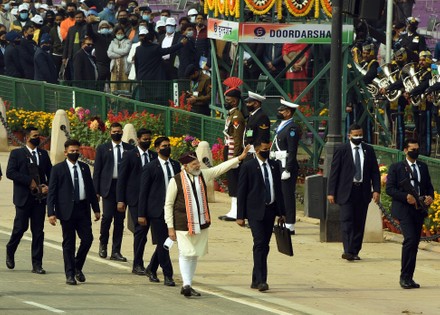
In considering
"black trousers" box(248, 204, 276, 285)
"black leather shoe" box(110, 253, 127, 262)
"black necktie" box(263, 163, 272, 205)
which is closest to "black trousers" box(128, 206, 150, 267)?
"black leather shoe" box(110, 253, 127, 262)

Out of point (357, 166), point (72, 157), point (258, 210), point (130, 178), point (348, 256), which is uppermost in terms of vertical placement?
point (72, 157)

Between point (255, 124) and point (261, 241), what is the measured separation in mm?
4592

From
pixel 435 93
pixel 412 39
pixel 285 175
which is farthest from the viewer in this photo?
pixel 412 39

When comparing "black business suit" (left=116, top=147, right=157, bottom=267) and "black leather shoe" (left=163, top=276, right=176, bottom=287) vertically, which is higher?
"black business suit" (left=116, top=147, right=157, bottom=267)

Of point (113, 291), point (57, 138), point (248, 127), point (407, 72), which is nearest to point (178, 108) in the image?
point (57, 138)

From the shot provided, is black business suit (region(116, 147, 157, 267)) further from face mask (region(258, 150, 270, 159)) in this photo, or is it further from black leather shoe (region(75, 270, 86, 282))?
face mask (region(258, 150, 270, 159))

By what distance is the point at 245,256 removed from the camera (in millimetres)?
23562

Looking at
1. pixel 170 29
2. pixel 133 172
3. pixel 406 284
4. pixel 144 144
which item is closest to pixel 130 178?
pixel 133 172

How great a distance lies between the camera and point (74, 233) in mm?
21125

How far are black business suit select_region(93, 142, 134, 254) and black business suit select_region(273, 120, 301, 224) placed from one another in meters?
2.84

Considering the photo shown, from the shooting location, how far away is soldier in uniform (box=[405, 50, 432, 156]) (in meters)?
31.1

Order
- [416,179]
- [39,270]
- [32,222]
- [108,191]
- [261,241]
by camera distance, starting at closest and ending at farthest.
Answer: [261,241]
[416,179]
[39,270]
[32,222]
[108,191]

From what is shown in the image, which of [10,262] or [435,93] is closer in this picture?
[10,262]

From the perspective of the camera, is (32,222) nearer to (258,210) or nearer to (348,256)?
(258,210)
